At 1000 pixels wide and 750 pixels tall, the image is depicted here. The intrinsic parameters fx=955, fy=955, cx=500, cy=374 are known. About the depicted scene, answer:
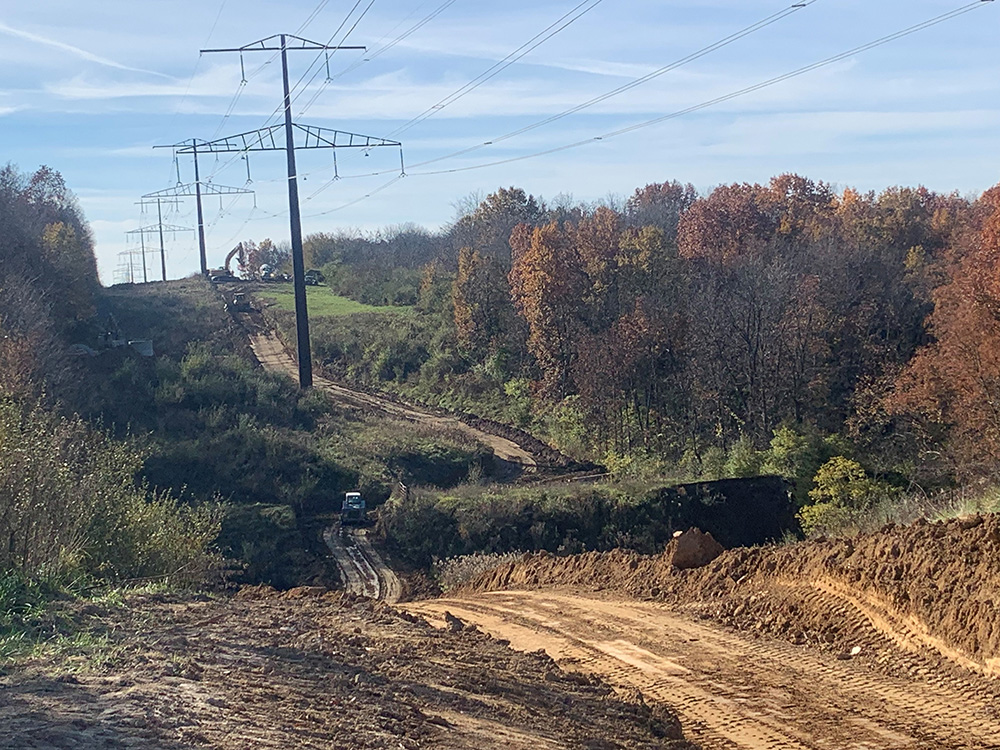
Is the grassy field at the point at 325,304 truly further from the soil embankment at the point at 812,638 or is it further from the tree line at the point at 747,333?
the soil embankment at the point at 812,638

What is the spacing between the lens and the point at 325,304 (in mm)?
93688

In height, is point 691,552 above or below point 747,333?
below

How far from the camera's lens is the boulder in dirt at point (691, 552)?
20.8 meters

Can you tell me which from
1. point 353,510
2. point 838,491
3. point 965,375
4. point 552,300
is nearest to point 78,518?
point 353,510

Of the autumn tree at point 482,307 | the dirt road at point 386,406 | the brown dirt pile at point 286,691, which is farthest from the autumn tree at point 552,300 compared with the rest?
the brown dirt pile at point 286,691

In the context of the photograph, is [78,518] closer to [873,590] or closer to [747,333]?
[873,590]

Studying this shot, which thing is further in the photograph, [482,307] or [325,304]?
[325,304]

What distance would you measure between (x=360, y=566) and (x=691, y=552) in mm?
14769

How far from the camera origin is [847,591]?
53.0 ft

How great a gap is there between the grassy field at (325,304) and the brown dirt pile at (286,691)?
7425 centimetres

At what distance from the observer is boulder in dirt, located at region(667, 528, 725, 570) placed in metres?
20.8

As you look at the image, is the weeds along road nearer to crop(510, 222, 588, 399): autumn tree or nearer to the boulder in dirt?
the boulder in dirt

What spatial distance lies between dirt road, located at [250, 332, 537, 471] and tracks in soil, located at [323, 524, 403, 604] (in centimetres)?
1481

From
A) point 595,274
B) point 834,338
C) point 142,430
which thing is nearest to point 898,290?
point 834,338
